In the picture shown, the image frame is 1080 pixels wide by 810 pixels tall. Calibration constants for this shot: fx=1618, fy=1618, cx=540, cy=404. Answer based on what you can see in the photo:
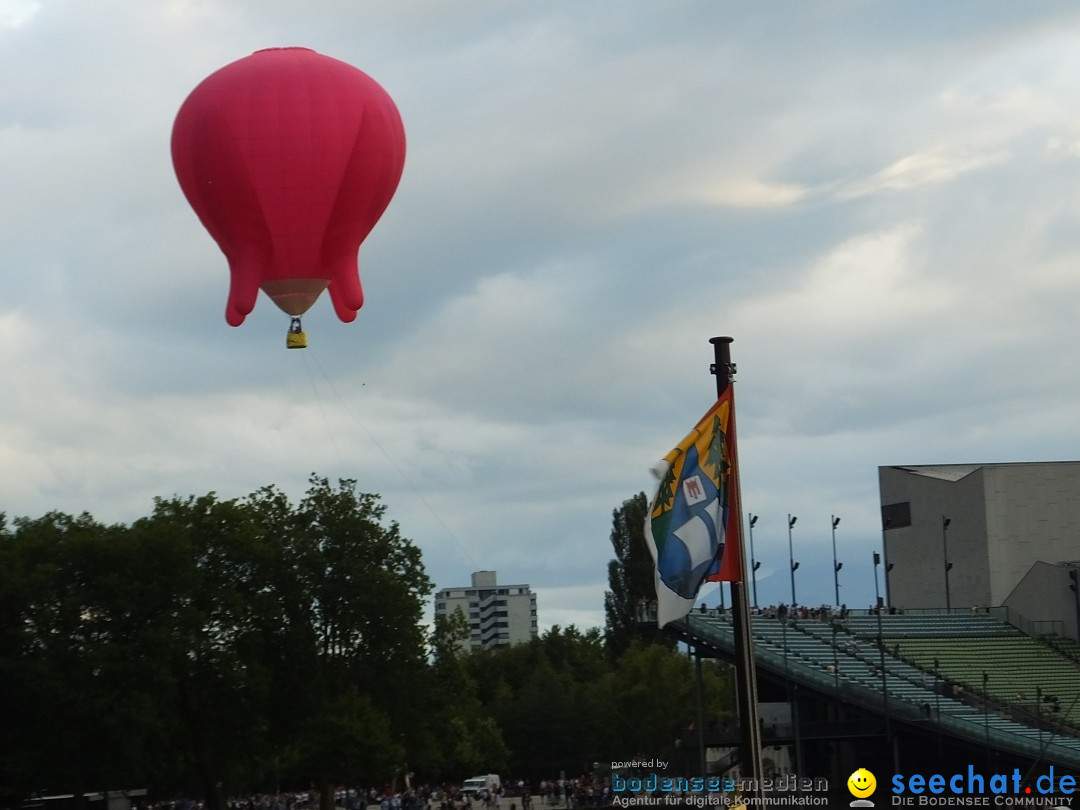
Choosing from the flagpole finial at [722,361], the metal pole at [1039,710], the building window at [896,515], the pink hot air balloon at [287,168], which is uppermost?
the pink hot air balloon at [287,168]

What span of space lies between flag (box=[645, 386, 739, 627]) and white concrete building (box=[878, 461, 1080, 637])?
5833 cm

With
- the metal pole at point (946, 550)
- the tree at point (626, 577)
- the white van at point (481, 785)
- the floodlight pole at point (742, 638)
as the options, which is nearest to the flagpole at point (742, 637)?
the floodlight pole at point (742, 638)

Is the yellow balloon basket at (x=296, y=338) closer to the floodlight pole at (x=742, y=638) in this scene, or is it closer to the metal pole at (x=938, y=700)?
the floodlight pole at (x=742, y=638)

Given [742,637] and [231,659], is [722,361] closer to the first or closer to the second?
[742,637]

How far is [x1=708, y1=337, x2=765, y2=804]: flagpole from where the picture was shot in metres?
16.3

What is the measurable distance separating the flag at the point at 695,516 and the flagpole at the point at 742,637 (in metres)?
Answer: 0.08

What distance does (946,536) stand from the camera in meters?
76.6

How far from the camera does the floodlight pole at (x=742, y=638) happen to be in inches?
641

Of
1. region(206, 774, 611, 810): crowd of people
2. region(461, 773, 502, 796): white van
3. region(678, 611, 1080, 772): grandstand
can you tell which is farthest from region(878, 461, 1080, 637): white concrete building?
region(461, 773, 502, 796): white van

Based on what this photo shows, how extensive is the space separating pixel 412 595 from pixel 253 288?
37.2 meters

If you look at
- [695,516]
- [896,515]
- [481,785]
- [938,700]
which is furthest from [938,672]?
[695,516]

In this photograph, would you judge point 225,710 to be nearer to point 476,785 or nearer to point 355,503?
point 355,503

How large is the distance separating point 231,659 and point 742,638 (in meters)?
47.2

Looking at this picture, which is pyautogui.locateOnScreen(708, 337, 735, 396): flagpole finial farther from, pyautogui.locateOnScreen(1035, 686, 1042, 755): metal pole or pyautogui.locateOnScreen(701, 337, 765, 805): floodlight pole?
pyautogui.locateOnScreen(1035, 686, 1042, 755): metal pole
